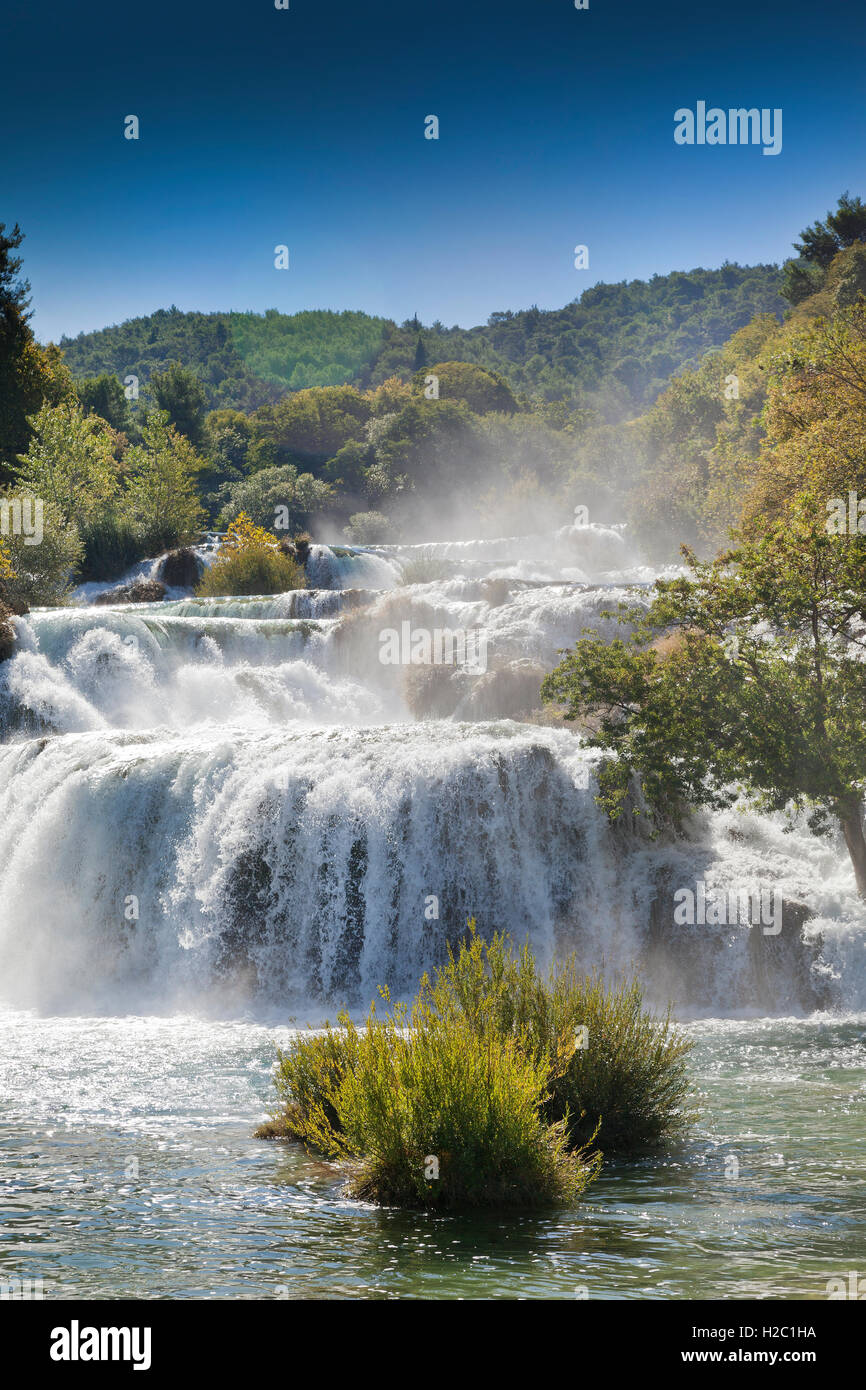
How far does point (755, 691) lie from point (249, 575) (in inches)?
1100

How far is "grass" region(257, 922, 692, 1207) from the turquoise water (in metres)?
0.24

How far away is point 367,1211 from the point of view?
8.80 meters

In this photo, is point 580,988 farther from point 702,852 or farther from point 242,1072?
point 702,852

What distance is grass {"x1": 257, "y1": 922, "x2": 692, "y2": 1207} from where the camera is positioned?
862 cm

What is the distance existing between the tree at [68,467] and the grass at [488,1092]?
125 ft

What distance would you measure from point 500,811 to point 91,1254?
13031 mm

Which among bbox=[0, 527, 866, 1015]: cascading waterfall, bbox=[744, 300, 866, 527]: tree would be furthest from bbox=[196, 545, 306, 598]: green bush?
bbox=[0, 527, 866, 1015]: cascading waterfall

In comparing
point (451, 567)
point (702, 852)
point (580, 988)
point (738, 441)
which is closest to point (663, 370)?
point (738, 441)

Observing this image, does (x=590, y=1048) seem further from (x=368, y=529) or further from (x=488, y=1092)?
(x=368, y=529)

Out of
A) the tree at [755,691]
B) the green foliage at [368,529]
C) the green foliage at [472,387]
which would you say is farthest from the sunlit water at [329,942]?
the green foliage at [472,387]

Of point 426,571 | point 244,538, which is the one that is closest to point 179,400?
point 244,538

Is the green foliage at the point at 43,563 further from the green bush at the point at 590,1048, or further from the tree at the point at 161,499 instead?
the green bush at the point at 590,1048

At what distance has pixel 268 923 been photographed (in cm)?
1989

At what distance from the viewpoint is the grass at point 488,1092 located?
8.62m
